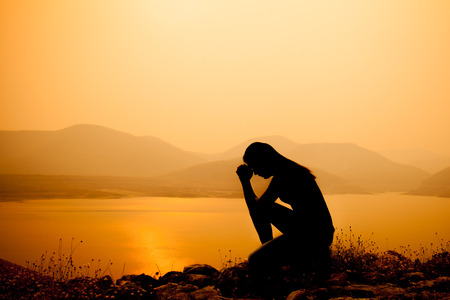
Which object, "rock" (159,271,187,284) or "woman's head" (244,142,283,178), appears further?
"rock" (159,271,187,284)

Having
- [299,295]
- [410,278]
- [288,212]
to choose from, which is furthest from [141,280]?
[410,278]

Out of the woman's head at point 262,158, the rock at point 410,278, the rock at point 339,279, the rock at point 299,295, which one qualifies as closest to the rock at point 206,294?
the rock at point 299,295

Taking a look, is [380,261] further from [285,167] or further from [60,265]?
[60,265]

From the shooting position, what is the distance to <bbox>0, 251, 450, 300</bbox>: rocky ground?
5.26 m

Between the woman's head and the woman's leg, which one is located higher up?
the woman's head

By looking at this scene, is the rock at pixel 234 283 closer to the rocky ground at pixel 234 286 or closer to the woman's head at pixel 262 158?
the rocky ground at pixel 234 286

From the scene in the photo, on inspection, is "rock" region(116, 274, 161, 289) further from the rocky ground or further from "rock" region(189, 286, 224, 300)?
"rock" region(189, 286, 224, 300)

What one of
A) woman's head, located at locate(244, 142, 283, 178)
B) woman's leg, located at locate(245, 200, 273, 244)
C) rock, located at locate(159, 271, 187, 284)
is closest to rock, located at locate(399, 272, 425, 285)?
woman's leg, located at locate(245, 200, 273, 244)

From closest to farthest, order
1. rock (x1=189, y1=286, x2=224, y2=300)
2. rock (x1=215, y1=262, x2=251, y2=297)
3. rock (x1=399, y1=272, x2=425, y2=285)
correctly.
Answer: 1. rock (x1=189, y1=286, x2=224, y2=300)
2. rock (x1=215, y1=262, x2=251, y2=297)
3. rock (x1=399, y1=272, x2=425, y2=285)

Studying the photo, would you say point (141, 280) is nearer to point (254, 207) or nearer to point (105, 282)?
point (105, 282)

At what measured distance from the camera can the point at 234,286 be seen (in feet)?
19.4

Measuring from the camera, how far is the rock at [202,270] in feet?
22.5

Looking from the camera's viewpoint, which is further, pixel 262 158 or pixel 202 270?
pixel 202 270

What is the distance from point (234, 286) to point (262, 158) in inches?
101
